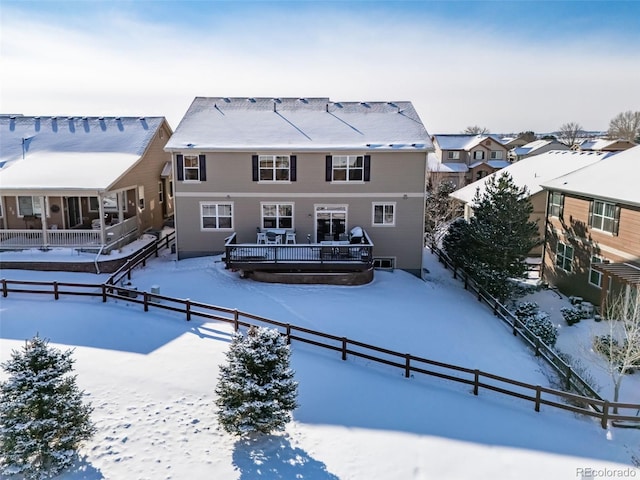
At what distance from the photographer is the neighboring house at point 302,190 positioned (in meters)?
22.4

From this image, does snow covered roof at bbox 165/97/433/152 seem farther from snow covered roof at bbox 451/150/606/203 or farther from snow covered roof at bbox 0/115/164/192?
snow covered roof at bbox 451/150/606/203

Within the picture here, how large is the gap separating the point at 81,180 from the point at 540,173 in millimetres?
27930

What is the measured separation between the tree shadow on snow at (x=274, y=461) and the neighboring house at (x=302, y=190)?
45.3 ft

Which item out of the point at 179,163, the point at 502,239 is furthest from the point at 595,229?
the point at 179,163

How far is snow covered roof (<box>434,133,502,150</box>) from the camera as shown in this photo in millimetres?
58719

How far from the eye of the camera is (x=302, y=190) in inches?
891

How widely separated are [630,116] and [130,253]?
113 m

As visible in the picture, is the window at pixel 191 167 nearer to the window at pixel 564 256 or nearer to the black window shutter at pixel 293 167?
the black window shutter at pixel 293 167

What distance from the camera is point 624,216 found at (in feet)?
60.7

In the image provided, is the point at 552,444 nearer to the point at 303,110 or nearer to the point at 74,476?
the point at 74,476

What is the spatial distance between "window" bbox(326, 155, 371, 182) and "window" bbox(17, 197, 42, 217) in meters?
15.0

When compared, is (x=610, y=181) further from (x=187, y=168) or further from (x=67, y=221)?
(x=67, y=221)

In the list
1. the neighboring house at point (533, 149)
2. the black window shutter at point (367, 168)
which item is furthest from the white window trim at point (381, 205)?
the neighboring house at point (533, 149)

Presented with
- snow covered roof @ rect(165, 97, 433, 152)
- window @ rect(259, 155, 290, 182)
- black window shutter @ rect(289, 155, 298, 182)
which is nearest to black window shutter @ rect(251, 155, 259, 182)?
window @ rect(259, 155, 290, 182)
